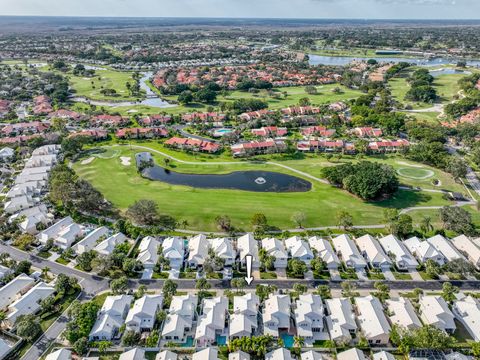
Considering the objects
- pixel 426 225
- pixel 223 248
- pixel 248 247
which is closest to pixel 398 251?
pixel 426 225

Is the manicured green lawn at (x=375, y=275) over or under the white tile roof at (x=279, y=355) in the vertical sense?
under

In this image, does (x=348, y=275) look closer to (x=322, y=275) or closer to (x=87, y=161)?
(x=322, y=275)

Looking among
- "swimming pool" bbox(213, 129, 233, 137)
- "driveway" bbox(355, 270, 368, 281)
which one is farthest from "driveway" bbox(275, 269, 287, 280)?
"swimming pool" bbox(213, 129, 233, 137)

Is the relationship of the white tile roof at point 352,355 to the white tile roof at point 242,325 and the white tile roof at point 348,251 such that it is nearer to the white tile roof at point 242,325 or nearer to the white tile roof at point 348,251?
the white tile roof at point 242,325

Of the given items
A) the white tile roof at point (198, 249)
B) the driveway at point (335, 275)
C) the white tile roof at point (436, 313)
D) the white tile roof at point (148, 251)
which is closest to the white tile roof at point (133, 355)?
the white tile roof at point (148, 251)

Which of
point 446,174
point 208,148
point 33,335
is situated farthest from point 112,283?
point 446,174

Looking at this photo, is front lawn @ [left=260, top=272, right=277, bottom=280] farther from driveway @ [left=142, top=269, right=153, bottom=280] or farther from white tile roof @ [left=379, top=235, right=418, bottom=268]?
white tile roof @ [left=379, top=235, right=418, bottom=268]
